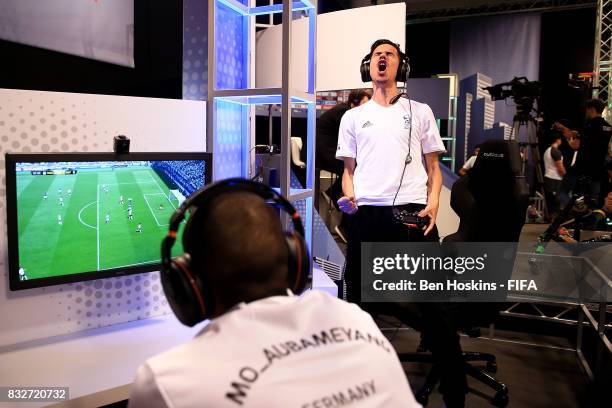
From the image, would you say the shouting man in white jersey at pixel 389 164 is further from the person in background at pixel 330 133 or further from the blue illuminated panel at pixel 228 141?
the person in background at pixel 330 133

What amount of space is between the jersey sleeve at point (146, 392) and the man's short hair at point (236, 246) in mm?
156

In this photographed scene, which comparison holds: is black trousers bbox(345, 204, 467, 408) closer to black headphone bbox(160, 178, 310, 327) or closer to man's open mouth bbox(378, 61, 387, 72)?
man's open mouth bbox(378, 61, 387, 72)

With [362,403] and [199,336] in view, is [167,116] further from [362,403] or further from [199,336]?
[362,403]

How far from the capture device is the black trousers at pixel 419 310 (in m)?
2.18

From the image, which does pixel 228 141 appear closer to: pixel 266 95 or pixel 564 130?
pixel 266 95

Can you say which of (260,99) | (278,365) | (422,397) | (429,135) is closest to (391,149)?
(429,135)


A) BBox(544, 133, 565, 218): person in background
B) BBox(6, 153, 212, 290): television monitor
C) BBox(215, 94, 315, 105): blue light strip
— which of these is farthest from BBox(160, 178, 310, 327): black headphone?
Result: BBox(544, 133, 565, 218): person in background

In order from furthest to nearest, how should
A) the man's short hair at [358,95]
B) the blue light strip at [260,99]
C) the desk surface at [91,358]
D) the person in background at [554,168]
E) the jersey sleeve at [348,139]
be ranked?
the person in background at [554,168] < the man's short hair at [358,95] < the jersey sleeve at [348,139] < the blue light strip at [260,99] < the desk surface at [91,358]

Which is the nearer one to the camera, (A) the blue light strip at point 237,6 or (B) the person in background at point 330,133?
(A) the blue light strip at point 237,6

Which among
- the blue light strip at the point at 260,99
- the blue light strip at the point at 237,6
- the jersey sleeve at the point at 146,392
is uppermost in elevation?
the blue light strip at the point at 237,6

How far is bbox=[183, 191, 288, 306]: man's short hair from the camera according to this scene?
28.5 inches

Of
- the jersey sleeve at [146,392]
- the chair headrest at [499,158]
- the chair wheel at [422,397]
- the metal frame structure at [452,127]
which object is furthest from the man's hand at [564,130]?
the jersey sleeve at [146,392]

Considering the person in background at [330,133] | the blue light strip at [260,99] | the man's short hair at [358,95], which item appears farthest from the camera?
the person in background at [330,133]

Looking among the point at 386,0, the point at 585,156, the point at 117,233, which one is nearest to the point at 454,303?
the point at 117,233
